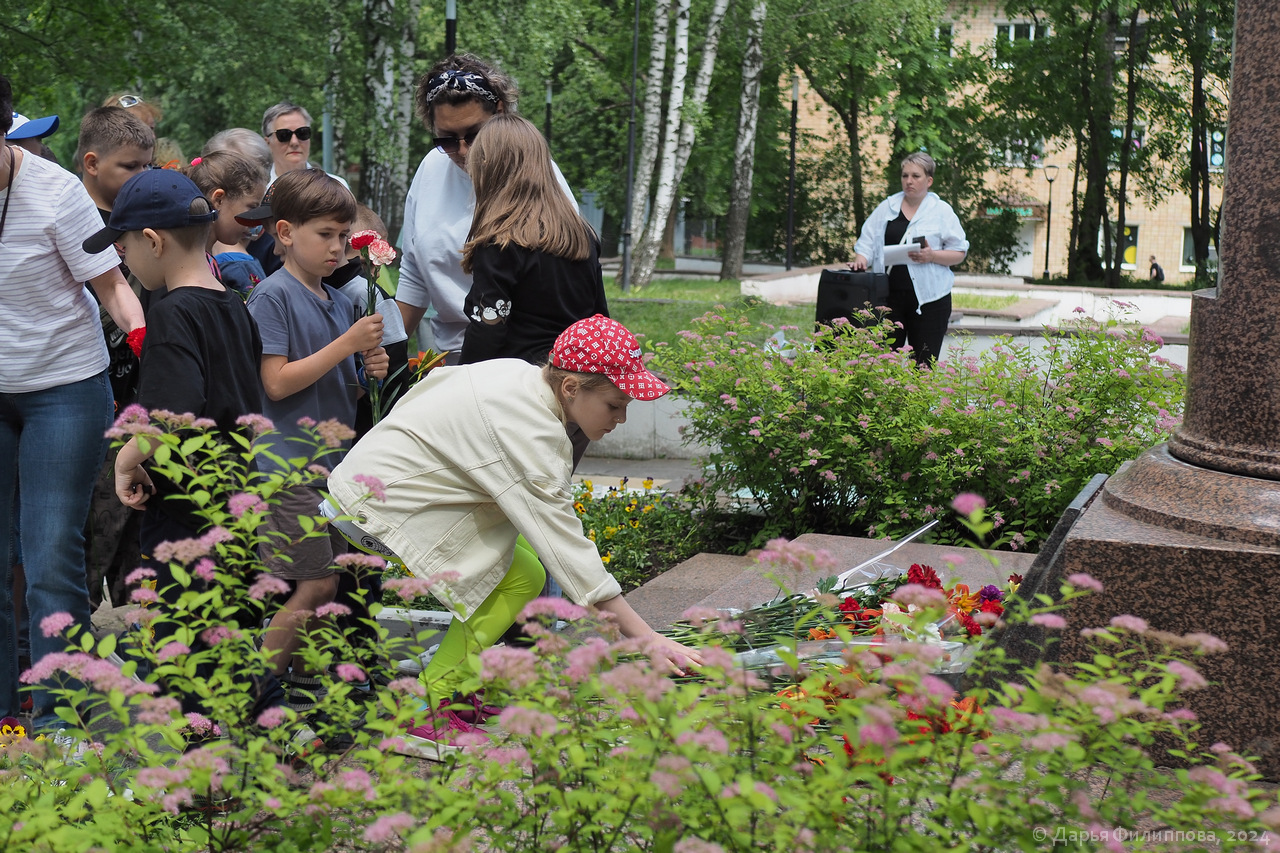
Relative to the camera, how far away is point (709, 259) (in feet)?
139

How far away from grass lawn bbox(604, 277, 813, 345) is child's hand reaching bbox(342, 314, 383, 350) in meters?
3.43

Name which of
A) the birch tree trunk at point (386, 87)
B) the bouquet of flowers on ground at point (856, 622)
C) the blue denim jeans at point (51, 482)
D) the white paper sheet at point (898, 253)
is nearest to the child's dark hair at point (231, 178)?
the blue denim jeans at point (51, 482)

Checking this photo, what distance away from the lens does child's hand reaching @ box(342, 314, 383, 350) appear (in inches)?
145

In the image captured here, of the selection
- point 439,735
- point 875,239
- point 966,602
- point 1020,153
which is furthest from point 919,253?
point 1020,153

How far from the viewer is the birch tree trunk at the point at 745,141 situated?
24531 mm

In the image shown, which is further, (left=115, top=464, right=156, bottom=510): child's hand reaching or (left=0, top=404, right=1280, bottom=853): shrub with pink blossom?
(left=115, top=464, right=156, bottom=510): child's hand reaching

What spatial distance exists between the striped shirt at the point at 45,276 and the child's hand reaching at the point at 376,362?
2.58 feet

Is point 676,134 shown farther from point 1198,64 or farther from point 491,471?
point 491,471

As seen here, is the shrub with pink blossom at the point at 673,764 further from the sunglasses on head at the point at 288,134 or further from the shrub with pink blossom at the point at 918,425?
the sunglasses on head at the point at 288,134

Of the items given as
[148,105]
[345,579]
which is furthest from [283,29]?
[345,579]

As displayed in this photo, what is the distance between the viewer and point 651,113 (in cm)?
2092

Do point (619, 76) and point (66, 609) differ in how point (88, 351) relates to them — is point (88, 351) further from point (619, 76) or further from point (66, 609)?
point (619, 76)

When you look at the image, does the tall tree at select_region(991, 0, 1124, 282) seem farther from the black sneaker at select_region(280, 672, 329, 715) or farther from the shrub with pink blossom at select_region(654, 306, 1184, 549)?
the black sneaker at select_region(280, 672, 329, 715)

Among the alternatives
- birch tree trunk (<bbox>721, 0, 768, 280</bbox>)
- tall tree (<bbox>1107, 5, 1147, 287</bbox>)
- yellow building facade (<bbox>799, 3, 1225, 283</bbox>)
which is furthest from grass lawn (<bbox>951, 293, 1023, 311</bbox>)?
yellow building facade (<bbox>799, 3, 1225, 283</bbox>)
